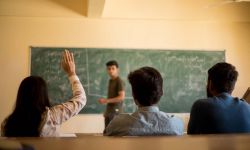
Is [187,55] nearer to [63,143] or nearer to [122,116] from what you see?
[122,116]

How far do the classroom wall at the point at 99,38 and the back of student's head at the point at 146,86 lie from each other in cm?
377

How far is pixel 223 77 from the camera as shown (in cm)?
187

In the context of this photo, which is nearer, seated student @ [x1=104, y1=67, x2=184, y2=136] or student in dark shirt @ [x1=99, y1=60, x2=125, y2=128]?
seated student @ [x1=104, y1=67, x2=184, y2=136]

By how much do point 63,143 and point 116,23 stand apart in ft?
16.3

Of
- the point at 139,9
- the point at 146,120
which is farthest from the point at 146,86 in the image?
the point at 139,9

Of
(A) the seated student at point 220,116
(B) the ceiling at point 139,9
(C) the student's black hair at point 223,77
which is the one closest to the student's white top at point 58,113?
(A) the seated student at point 220,116

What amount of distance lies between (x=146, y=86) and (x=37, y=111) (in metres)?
0.59

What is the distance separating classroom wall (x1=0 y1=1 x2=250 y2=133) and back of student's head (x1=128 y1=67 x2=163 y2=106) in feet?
12.4

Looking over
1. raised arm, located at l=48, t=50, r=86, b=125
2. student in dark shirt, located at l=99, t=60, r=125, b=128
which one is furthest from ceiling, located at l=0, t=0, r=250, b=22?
raised arm, located at l=48, t=50, r=86, b=125

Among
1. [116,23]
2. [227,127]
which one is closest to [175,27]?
[116,23]

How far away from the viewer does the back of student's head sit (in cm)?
176

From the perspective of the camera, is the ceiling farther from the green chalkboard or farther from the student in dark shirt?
the student in dark shirt

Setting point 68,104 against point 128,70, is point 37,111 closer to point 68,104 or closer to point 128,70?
point 68,104

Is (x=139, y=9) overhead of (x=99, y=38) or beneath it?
overhead
